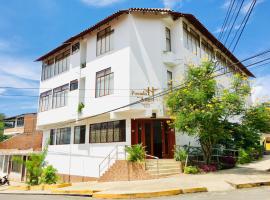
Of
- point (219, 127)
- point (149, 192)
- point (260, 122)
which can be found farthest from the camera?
point (260, 122)

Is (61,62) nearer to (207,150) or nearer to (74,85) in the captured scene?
(74,85)

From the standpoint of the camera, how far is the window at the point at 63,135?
82.6ft

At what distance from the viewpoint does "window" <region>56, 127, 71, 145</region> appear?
992 inches

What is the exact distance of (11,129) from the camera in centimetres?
5434

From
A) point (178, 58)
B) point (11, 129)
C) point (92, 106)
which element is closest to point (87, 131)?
point (92, 106)

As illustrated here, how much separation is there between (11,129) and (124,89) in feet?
144

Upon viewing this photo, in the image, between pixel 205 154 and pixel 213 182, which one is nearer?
pixel 213 182

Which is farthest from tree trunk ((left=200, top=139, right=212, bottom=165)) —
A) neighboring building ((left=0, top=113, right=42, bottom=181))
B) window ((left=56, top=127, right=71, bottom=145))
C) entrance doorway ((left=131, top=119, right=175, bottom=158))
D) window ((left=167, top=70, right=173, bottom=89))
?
neighboring building ((left=0, top=113, right=42, bottom=181))

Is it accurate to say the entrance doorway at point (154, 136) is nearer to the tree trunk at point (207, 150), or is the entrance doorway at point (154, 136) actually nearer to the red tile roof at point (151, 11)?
the tree trunk at point (207, 150)

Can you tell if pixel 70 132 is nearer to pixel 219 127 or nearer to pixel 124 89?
pixel 124 89

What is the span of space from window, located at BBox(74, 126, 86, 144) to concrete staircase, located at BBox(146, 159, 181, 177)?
27.0 feet

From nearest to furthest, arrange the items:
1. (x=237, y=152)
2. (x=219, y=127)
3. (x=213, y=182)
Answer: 1. (x=213, y=182)
2. (x=219, y=127)
3. (x=237, y=152)

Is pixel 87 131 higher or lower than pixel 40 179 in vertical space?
higher

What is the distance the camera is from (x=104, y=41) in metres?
21.5
